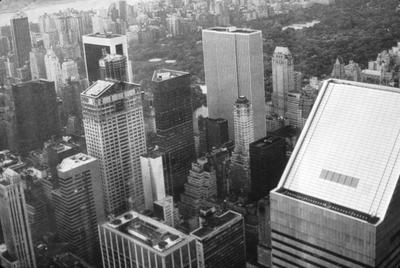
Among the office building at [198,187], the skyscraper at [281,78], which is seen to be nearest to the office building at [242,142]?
the office building at [198,187]

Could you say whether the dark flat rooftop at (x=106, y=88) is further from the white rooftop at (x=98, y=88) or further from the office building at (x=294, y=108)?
the office building at (x=294, y=108)

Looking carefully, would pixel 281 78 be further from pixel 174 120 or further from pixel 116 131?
pixel 116 131

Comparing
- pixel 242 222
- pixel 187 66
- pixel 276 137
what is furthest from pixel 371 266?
pixel 187 66

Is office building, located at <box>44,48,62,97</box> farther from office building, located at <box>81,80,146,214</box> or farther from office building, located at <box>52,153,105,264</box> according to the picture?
office building, located at <box>52,153,105,264</box>

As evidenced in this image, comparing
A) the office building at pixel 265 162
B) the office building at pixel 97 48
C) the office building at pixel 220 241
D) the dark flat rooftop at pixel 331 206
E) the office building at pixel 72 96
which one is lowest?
the office building at pixel 220 241

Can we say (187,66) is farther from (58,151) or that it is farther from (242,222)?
(242,222)

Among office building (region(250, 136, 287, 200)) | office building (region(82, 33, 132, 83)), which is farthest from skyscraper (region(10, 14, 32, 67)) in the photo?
office building (region(250, 136, 287, 200))

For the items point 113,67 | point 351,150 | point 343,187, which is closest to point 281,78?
point 113,67
